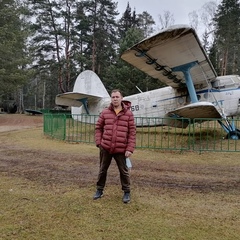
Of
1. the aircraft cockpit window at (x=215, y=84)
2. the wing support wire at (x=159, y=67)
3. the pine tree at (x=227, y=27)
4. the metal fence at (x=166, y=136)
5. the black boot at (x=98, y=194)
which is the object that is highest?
the pine tree at (x=227, y=27)

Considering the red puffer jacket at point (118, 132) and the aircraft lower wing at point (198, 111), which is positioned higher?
the aircraft lower wing at point (198, 111)

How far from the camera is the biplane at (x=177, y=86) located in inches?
310

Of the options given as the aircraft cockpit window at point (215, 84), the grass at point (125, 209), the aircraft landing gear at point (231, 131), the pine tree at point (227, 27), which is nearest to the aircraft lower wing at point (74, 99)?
the aircraft cockpit window at point (215, 84)

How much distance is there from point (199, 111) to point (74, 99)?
6.53 meters

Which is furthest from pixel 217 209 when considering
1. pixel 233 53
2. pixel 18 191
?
pixel 233 53

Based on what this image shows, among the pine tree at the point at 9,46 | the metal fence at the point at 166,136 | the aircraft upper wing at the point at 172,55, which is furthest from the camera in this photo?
the pine tree at the point at 9,46

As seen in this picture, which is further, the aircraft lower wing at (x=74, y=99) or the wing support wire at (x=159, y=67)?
the aircraft lower wing at (x=74, y=99)

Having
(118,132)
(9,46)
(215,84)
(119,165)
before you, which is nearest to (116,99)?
(118,132)

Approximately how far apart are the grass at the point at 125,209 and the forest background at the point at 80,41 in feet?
71.8

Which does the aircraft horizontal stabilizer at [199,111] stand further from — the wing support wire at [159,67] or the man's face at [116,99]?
the man's face at [116,99]

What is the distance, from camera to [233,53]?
36406mm

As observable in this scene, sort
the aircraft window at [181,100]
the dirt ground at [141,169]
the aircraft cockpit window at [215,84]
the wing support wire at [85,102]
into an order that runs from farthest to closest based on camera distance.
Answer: the wing support wire at [85,102] → the aircraft window at [181,100] → the aircraft cockpit window at [215,84] → the dirt ground at [141,169]

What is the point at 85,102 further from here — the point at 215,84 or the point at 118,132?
the point at 118,132

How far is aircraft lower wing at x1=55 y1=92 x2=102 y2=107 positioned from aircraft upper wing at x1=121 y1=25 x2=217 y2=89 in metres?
3.54
